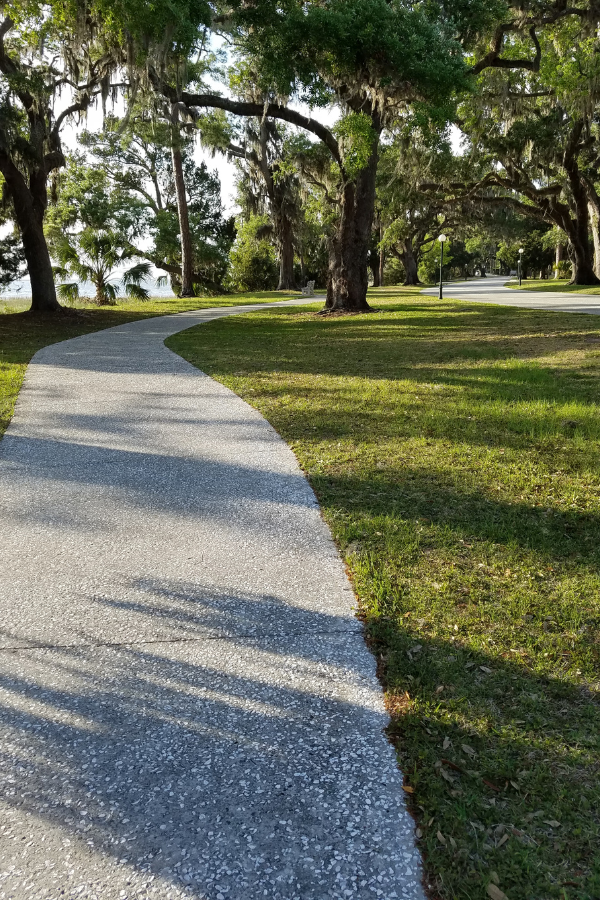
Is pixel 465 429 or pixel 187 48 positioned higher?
pixel 187 48

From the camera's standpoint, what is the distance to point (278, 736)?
230 centimetres

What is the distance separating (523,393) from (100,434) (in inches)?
181

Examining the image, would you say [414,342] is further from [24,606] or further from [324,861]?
[324,861]

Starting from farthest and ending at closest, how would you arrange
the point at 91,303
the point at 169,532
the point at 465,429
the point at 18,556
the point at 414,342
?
1. the point at 91,303
2. the point at 414,342
3. the point at 465,429
4. the point at 169,532
5. the point at 18,556

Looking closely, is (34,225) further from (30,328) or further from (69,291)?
(69,291)

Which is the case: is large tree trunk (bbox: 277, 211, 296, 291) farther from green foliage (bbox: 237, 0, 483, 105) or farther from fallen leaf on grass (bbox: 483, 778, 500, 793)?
fallen leaf on grass (bbox: 483, 778, 500, 793)

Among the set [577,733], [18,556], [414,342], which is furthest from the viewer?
[414,342]

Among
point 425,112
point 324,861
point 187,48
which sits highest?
point 187,48

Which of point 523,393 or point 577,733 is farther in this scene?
point 523,393

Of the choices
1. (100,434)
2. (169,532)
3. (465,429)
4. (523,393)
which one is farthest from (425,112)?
(169,532)

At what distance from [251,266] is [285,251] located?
30.2 ft

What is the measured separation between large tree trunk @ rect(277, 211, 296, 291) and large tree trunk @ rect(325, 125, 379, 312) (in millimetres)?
17101

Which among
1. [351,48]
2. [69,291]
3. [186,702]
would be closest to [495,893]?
[186,702]

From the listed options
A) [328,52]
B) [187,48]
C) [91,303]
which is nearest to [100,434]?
[187,48]
